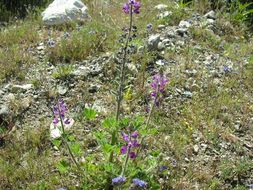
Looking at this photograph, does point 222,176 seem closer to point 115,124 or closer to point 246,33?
point 115,124

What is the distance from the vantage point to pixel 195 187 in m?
4.12

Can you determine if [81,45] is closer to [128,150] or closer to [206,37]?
[206,37]

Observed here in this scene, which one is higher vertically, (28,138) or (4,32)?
(4,32)

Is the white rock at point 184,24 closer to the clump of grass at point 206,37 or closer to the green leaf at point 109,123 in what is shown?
the clump of grass at point 206,37

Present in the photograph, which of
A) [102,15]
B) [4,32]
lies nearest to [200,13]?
[102,15]

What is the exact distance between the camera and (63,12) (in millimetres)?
7055

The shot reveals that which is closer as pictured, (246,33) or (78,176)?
(78,176)

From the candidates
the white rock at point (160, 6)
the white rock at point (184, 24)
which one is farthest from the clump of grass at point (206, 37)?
the white rock at point (160, 6)

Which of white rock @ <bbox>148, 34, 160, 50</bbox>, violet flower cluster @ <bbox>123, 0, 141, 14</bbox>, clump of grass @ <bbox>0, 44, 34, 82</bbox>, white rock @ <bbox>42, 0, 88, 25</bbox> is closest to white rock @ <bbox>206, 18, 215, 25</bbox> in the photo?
white rock @ <bbox>148, 34, 160, 50</bbox>

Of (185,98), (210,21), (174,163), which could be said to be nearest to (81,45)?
(185,98)

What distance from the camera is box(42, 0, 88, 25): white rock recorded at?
6.97 m

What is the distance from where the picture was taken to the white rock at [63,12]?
6.97 meters

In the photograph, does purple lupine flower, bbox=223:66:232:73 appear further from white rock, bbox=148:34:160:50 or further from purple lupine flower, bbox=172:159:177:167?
purple lupine flower, bbox=172:159:177:167

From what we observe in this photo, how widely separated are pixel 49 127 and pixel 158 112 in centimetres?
138
